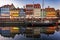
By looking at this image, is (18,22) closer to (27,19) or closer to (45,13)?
(27,19)

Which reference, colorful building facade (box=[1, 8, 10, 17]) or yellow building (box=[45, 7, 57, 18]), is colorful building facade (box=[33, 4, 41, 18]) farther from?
colorful building facade (box=[1, 8, 10, 17])

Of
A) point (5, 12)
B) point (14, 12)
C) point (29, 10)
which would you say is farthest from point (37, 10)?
point (5, 12)

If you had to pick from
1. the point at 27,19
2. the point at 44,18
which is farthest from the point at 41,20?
the point at 27,19

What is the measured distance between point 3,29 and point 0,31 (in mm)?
61

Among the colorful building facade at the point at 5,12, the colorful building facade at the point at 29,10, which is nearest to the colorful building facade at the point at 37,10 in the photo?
the colorful building facade at the point at 29,10

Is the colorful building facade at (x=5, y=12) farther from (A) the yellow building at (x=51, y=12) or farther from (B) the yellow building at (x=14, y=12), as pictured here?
(A) the yellow building at (x=51, y=12)

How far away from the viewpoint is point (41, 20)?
4.96ft

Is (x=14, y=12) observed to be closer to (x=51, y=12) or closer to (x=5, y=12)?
(x=5, y=12)

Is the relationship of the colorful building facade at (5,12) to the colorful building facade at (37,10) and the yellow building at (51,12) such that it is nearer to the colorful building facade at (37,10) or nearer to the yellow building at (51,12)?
the colorful building facade at (37,10)

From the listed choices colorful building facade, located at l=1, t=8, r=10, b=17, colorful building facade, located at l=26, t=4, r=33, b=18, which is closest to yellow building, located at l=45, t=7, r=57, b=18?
colorful building facade, located at l=26, t=4, r=33, b=18

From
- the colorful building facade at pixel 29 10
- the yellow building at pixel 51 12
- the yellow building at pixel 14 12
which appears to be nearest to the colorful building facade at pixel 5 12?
the yellow building at pixel 14 12

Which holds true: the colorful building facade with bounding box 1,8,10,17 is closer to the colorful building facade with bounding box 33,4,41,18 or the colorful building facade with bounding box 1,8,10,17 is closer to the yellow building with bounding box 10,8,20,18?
the yellow building with bounding box 10,8,20,18

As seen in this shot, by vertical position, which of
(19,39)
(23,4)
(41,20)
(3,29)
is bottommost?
(19,39)

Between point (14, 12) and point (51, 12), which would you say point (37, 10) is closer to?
point (51, 12)
